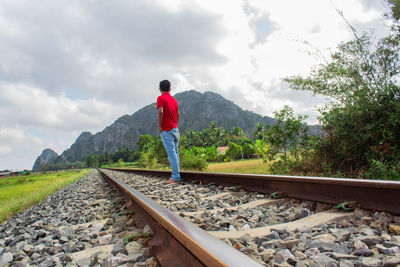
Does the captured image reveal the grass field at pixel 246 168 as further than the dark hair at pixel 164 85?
Yes

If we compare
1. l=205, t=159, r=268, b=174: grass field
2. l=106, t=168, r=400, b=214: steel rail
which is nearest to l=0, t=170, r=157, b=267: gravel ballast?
l=106, t=168, r=400, b=214: steel rail

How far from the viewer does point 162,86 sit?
538cm

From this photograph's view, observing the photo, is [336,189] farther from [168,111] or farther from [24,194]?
[24,194]

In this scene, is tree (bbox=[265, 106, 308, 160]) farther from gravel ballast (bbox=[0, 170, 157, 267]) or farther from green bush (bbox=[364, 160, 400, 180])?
gravel ballast (bbox=[0, 170, 157, 267])

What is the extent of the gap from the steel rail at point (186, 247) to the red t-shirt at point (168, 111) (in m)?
3.55

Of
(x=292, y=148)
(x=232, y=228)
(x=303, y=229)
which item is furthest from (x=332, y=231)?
(x=292, y=148)

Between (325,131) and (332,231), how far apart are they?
5059 mm

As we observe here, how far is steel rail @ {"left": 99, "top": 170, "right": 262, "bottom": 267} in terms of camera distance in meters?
0.94

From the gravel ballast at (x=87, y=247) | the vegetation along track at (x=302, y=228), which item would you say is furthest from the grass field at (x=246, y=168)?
the gravel ballast at (x=87, y=247)

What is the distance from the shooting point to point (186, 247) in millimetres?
1204

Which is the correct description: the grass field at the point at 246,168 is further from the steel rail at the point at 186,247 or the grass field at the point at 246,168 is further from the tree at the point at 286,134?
the steel rail at the point at 186,247

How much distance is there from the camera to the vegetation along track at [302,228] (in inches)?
45.9

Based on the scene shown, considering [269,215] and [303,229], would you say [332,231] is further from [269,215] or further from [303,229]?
[269,215]

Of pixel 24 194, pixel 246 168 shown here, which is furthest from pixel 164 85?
pixel 24 194
